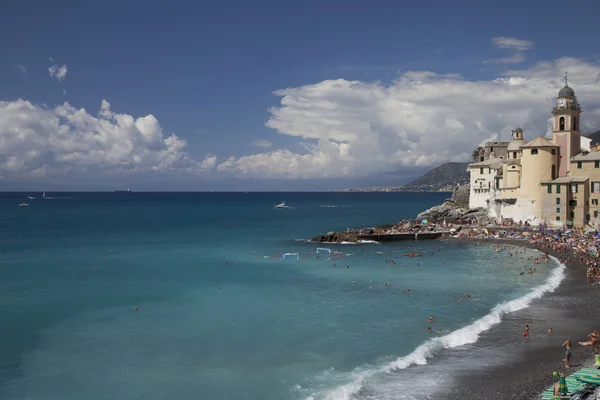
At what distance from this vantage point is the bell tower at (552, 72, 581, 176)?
73312mm

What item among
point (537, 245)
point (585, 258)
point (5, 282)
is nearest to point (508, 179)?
point (537, 245)

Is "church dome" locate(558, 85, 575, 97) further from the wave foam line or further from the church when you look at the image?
the wave foam line

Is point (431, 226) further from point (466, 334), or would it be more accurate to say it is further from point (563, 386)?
point (563, 386)

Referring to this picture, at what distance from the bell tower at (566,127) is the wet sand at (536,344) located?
4123cm

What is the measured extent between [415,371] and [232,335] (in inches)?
444

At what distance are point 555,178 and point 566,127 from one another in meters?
8.02

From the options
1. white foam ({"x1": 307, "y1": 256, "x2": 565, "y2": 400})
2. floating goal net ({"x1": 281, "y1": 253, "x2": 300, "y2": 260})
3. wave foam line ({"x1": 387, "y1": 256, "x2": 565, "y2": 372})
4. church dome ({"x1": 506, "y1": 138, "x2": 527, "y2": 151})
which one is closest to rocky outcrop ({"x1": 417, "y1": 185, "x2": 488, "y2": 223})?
church dome ({"x1": 506, "y1": 138, "x2": 527, "y2": 151})

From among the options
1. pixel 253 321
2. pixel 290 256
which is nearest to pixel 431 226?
pixel 290 256

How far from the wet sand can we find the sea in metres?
1.07

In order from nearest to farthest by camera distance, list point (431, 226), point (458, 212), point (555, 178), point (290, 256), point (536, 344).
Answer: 1. point (536, 344)
2. point (290, 256)
3. point (555, 178)
4. point (431, 226)
5. point (458, 212)

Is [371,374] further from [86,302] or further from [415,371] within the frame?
[86,302]

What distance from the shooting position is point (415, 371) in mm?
22422

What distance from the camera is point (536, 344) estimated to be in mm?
25062

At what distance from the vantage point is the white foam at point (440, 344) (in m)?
20.8
